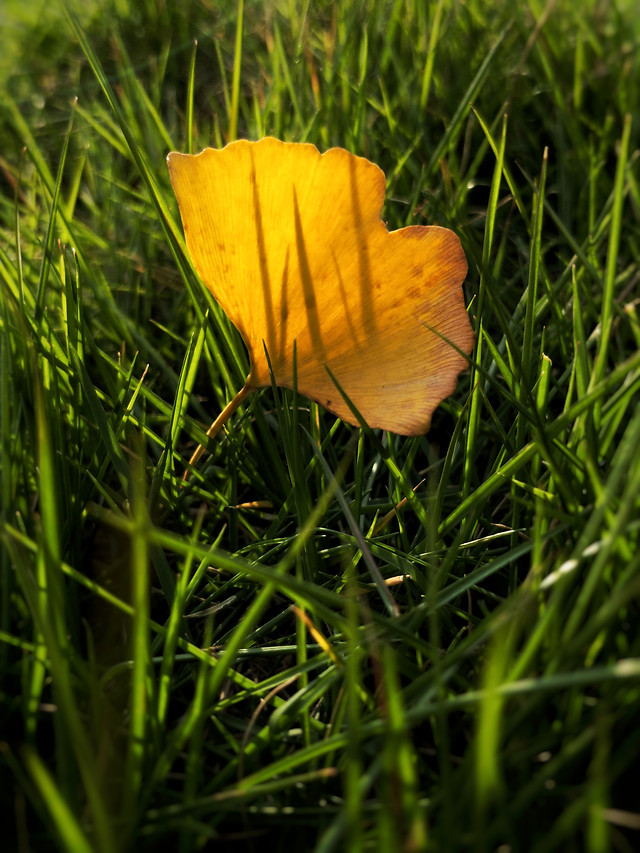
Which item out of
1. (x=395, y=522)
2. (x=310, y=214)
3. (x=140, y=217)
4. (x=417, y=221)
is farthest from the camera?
(x=140, y=217)

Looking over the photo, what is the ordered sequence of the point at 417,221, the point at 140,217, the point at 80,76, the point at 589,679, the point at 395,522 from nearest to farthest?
the point at 589,679
the point at 395,522
the point at 417,221
the point at 140,217
the point at 80,76

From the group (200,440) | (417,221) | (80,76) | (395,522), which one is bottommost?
(395,522)

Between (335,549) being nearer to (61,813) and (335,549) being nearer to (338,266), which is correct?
(338,266)

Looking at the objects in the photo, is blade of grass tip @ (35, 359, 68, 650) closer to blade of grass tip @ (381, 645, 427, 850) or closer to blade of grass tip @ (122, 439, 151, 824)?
blade of grass tip @ (122, 439, 151, 824)

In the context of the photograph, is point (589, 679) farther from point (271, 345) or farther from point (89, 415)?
point (89, 415)

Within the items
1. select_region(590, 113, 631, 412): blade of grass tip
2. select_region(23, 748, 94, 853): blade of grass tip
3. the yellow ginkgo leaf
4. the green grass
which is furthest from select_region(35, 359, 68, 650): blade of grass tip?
select_region(590, 113, 631, 412): blade of grass tip

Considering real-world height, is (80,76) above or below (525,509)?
above

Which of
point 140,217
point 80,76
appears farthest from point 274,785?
point 80,76
